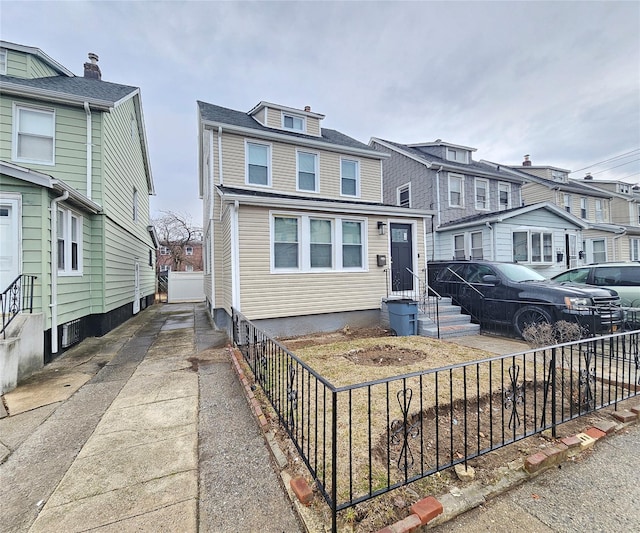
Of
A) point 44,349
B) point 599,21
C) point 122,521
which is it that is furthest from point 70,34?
point 599,21

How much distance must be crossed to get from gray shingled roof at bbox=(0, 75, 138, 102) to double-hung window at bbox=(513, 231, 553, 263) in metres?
15.6

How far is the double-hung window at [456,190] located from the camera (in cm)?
1512

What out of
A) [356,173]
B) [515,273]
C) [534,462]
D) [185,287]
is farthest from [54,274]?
[185,287]

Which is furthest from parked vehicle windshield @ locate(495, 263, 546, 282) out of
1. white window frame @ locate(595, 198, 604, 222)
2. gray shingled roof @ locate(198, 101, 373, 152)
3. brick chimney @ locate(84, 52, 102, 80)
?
white window frame @ locate(595, 198, 604, 222)

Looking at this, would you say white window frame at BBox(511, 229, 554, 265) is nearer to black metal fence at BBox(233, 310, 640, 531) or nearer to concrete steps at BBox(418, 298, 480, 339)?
concrete steps at BBox(418, 298, 480, 339)

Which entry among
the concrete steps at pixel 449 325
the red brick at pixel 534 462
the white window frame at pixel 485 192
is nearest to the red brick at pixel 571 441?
the red brick at pixel 534 462

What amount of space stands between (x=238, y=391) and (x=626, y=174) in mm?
34033

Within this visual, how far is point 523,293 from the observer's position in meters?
7.03

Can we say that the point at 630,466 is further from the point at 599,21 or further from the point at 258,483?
the point at 599,21

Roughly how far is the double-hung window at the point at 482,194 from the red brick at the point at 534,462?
1541 cm

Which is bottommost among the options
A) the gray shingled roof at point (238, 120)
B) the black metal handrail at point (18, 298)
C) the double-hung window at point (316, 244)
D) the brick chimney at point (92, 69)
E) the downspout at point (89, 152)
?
the black metal handrail at point (18, 298)

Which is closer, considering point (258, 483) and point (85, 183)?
point (258, 483)

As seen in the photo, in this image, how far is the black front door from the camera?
370 inches

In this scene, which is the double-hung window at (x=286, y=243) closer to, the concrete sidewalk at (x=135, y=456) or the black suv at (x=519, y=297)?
the concrete sidewalk at (x=135, y=456)
